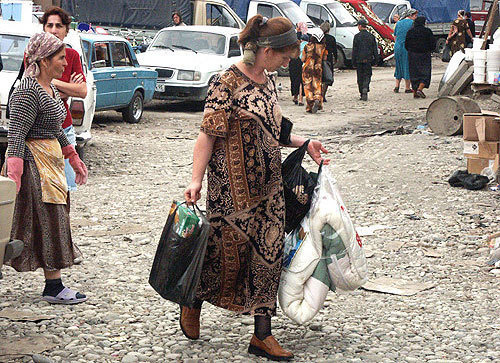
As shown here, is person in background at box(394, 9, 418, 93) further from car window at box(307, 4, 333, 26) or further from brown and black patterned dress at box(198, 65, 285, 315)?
brown and black patterned dress at box(198, 65, 285, 315)

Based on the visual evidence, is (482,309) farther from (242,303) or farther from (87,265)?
(87,265)

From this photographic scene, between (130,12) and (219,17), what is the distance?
9.26ft

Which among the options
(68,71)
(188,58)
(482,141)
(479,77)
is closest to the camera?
(68,71)

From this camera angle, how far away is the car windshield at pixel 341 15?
2873cm

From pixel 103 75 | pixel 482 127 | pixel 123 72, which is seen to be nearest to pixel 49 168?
pixel 482 127

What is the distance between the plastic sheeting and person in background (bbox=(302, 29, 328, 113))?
867 centimetres

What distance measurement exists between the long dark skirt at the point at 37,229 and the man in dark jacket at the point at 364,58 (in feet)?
A: 51.9

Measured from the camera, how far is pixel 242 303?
4520 mm

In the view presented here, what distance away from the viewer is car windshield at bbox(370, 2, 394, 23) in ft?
108

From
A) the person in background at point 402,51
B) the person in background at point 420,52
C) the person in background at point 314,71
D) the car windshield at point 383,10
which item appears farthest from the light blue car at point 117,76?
the car windshield at point 383,10

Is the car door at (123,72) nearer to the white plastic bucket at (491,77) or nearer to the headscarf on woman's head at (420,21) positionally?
the white plastic bucket at (491,77)

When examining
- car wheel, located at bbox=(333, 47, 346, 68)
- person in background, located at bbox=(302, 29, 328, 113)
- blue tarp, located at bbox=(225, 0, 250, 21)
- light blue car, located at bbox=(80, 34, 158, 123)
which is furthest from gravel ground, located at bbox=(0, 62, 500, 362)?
blue tarp, located at bbox=(225, 0, 250, 21)

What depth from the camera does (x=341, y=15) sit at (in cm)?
2911

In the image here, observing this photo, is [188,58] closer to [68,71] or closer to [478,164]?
[478,164]
